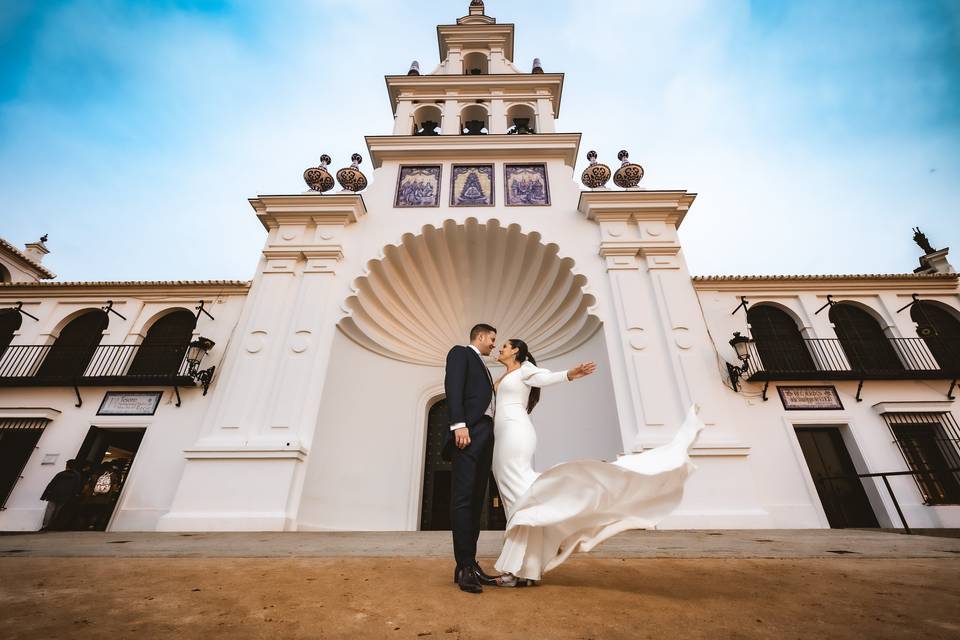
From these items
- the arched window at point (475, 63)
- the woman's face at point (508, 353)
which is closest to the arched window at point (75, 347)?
the woman's face at point (508, 353)

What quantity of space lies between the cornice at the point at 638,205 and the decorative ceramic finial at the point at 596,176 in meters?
0.83

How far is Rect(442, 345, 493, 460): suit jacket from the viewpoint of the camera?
2254 mm

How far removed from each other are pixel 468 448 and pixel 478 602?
71 cm

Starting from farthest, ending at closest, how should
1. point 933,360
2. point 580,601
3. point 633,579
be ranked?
point 933,360 → point 633,579 → point 580,601

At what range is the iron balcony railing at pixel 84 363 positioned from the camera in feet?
24.6

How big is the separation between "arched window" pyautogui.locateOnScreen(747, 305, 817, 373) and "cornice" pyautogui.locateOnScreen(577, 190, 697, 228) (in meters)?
2.84

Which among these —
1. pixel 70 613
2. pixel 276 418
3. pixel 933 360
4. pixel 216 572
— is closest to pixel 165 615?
pixel 70 613

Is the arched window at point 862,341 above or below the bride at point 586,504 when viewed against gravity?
above

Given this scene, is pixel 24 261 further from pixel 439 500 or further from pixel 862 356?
pixel 862 356

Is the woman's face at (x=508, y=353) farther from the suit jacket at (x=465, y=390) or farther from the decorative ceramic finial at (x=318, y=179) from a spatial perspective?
the decorative ceramic finial at (x=318, y=179)

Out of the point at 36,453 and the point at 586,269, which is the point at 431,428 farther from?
the point at 36,453

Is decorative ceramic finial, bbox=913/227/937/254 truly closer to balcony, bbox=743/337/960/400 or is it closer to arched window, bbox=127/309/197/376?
balcony, bbox=743/337/960/400

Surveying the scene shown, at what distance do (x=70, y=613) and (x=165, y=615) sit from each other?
374 mm

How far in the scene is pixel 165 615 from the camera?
4.91 ft
